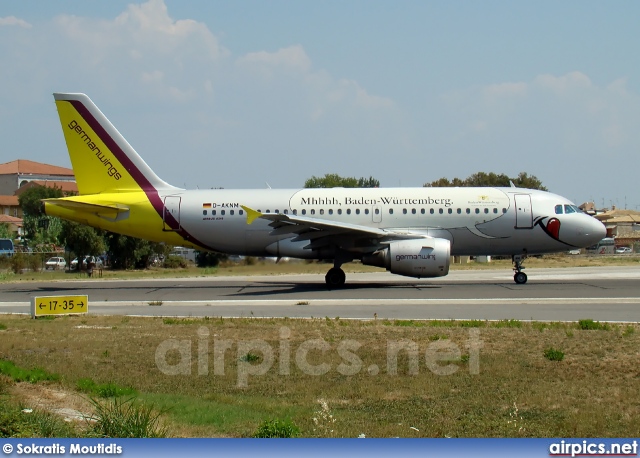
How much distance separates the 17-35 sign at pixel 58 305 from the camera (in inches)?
781

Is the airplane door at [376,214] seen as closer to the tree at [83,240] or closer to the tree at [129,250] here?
the tree at [129,250]

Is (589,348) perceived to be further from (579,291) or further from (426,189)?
(426,189)

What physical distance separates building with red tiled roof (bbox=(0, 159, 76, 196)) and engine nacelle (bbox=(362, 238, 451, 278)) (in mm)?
141397

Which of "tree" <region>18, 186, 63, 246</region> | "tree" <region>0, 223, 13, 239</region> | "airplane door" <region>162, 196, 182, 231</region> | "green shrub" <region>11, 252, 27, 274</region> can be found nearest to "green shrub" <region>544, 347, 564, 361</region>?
"airplane door" <region>162, 196, 182, 231</region>

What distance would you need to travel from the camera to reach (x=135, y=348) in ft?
46.0

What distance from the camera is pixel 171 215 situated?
2912 centimetres

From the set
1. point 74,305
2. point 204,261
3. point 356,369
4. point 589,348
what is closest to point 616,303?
point 589,348

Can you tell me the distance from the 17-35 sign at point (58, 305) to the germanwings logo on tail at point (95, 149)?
32.6 ft

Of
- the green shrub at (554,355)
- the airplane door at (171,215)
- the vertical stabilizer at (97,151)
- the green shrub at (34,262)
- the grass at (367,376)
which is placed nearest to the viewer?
the grass at (367,376)

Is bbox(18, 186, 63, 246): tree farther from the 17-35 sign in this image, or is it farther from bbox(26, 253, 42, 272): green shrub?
the 17-35 sign

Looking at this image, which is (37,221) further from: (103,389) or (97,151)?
(103,389)

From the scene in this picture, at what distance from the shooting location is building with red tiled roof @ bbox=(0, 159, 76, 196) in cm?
15762

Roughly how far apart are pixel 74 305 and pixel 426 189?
13955 millimetres

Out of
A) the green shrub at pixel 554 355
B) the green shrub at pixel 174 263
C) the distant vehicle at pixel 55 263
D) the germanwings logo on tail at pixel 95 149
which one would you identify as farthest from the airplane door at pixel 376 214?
the distant vehicle at pixel 55 263
